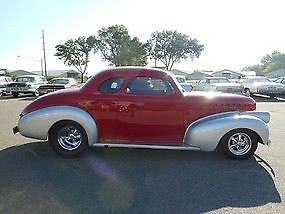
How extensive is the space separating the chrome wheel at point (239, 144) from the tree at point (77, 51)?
198ft

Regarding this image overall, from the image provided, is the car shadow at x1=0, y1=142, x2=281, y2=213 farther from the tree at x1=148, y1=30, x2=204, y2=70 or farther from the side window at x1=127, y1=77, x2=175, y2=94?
the tree at x1=148, y1=30, x2=204, y2=70

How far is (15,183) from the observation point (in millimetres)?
4559

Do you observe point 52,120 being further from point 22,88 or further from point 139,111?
point 22,88

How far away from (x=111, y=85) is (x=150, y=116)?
0.97 meters

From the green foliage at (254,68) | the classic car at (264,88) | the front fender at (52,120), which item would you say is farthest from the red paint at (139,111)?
the green foliage at (254,68)

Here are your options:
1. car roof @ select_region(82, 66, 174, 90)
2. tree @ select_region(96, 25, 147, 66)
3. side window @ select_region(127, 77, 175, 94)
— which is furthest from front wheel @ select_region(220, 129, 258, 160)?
tree @ select_region(96, 25, 147, 66)

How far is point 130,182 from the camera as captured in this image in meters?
4.69

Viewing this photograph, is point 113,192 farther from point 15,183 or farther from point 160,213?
point 15,183

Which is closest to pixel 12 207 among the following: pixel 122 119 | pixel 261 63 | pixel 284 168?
pixel 122 119

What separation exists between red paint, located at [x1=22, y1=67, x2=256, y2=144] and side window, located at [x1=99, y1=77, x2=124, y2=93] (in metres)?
0.07

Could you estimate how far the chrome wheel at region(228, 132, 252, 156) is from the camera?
5.94m

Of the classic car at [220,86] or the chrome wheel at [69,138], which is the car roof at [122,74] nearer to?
the chrome wheel at [69,138]

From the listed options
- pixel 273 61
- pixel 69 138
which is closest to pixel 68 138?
pixel 69 138

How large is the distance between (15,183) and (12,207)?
825mm
